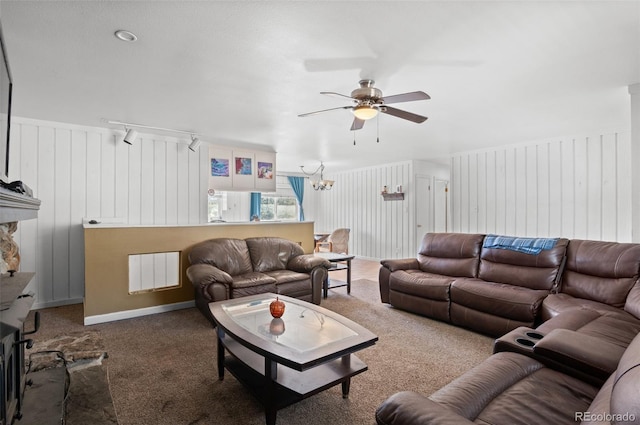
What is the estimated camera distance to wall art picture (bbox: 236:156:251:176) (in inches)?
225

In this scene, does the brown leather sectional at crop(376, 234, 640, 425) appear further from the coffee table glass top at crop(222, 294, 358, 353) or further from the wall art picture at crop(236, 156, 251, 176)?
the wall art picture at crop(236, 156, 251, 176)

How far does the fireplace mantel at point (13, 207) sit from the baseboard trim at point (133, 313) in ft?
7.98

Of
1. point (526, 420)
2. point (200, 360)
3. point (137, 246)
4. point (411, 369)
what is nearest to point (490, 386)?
point (526, 420)

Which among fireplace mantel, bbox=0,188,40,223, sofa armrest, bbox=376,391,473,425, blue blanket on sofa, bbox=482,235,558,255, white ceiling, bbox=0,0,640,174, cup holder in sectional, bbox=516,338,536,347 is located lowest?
cup holder in sectional, bbox=516,338,536,347

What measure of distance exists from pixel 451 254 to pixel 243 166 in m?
3.80

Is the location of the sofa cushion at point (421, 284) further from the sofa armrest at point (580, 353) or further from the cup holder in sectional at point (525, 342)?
the sofa armrest at point (580, 353)

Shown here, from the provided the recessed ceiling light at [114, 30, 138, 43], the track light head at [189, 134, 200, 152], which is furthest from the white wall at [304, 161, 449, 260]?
the recessed ceiling light at [114, 30, 138, 43]

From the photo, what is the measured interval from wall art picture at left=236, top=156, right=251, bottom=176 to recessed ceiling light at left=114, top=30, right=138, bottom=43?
140 inches

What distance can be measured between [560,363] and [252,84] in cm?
302

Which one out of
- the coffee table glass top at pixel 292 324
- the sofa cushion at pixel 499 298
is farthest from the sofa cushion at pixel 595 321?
the coffee table glass top at pixel 292 324

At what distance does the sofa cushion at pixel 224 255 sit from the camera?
404 cm

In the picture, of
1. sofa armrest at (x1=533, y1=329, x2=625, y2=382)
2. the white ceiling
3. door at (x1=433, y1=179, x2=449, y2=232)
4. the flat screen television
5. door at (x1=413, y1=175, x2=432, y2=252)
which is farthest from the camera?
door at (x1=433, y1=179, x2=449, y2=232)

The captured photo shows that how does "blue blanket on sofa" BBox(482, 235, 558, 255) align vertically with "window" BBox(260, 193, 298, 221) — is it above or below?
below

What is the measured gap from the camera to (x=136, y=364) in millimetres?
2619
